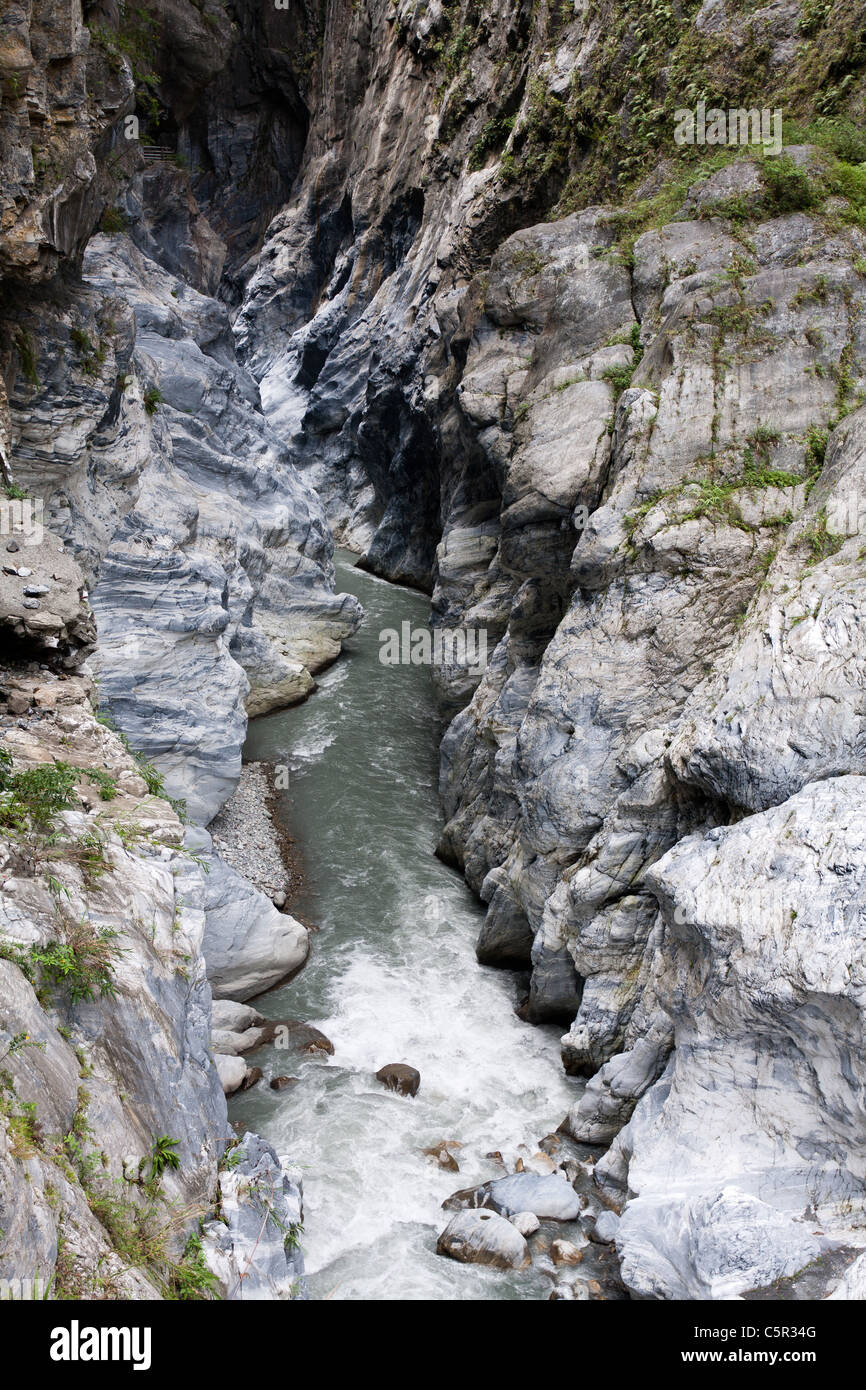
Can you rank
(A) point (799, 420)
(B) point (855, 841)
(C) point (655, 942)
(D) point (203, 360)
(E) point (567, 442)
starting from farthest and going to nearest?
(D) point (203, 360) < (E) point (567, 442) < (A) point (799, 420) < (C) point (655, 942) < (B) point (855, 841)

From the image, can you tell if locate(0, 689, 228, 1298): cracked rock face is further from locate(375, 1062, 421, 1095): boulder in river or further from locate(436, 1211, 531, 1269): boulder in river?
locate(375, 1062, 421, 1095): boulder in river

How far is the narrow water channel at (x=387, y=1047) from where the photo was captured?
9.20 m

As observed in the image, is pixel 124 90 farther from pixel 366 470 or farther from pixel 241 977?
pixel 366 470

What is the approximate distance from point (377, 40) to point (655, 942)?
49.8 m

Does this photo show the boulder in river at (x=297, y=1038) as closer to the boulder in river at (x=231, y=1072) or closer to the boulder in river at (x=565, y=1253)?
the boulder in river at (x=231, y=1072)

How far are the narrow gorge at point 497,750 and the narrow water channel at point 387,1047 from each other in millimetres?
67

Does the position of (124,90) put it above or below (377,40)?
below

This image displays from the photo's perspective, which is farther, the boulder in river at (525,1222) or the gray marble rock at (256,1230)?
the boulder in river at (525,1222)

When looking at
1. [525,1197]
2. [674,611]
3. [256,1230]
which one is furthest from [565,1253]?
[674,611]

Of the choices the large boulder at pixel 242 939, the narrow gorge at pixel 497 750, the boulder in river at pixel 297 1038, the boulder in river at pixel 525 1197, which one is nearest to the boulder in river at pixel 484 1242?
the narrow gorge at pixel 497 750

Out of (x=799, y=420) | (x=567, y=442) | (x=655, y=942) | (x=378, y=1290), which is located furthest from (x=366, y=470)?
(x=378, y=1290)

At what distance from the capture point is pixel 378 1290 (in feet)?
28.2

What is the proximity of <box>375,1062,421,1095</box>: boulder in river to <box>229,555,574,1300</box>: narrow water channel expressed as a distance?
14 cm

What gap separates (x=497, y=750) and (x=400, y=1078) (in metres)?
6.44
